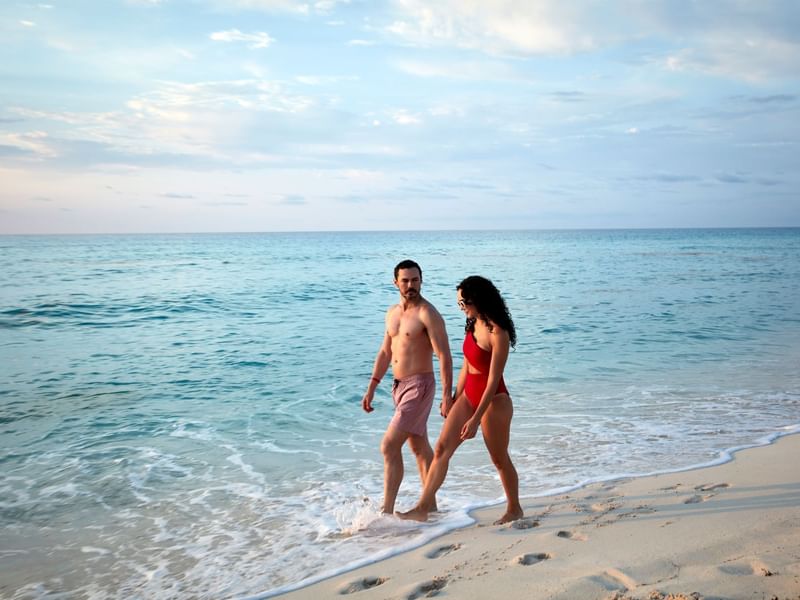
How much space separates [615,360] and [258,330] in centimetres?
911

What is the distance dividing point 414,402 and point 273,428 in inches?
149

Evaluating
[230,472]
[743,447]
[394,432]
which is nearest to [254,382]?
[230,472]

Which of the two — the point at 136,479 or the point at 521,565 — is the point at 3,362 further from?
the point at 521,565

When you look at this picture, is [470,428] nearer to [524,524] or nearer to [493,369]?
[493,369]

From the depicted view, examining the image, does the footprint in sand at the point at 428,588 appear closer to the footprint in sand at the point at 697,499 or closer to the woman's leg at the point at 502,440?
the woman's leg at the point at 502,440

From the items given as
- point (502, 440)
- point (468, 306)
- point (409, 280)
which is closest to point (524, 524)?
point (502, 440)

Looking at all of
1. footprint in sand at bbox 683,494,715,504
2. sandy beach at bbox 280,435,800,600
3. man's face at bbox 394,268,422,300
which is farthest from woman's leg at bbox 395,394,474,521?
footprint in sand at bbox 683,494,715,504

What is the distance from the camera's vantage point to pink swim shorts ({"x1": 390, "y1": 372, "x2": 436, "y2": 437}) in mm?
4859

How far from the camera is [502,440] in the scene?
4.62 m

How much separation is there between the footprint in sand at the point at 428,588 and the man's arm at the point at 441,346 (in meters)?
1.34

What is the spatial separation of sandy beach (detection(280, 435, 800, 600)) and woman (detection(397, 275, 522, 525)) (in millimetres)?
405

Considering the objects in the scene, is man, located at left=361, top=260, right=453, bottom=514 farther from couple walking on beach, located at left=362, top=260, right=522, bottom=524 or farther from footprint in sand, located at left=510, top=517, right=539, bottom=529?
footprint in sand, located at left=510, top=517, right=539, bottom=529

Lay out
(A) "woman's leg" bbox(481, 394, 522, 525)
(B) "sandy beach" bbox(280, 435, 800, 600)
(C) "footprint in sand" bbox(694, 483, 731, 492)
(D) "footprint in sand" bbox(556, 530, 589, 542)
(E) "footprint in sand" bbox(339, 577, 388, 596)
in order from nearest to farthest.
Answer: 1. (B) "sandy beach" bbox(280, 435, 800, 600)
2. (E) "footprint in sand" bbox(339, 577, 388, 596)
3. (D) "footprint in sand" bbox(556, 530, 589, 542)
4. (A) "woman's leg" bbox(481, 394, 522, 525)
5. (C) "footprint in sand" bbox(694, 483, 731, 492)

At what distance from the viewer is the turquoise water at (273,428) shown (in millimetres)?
4727
